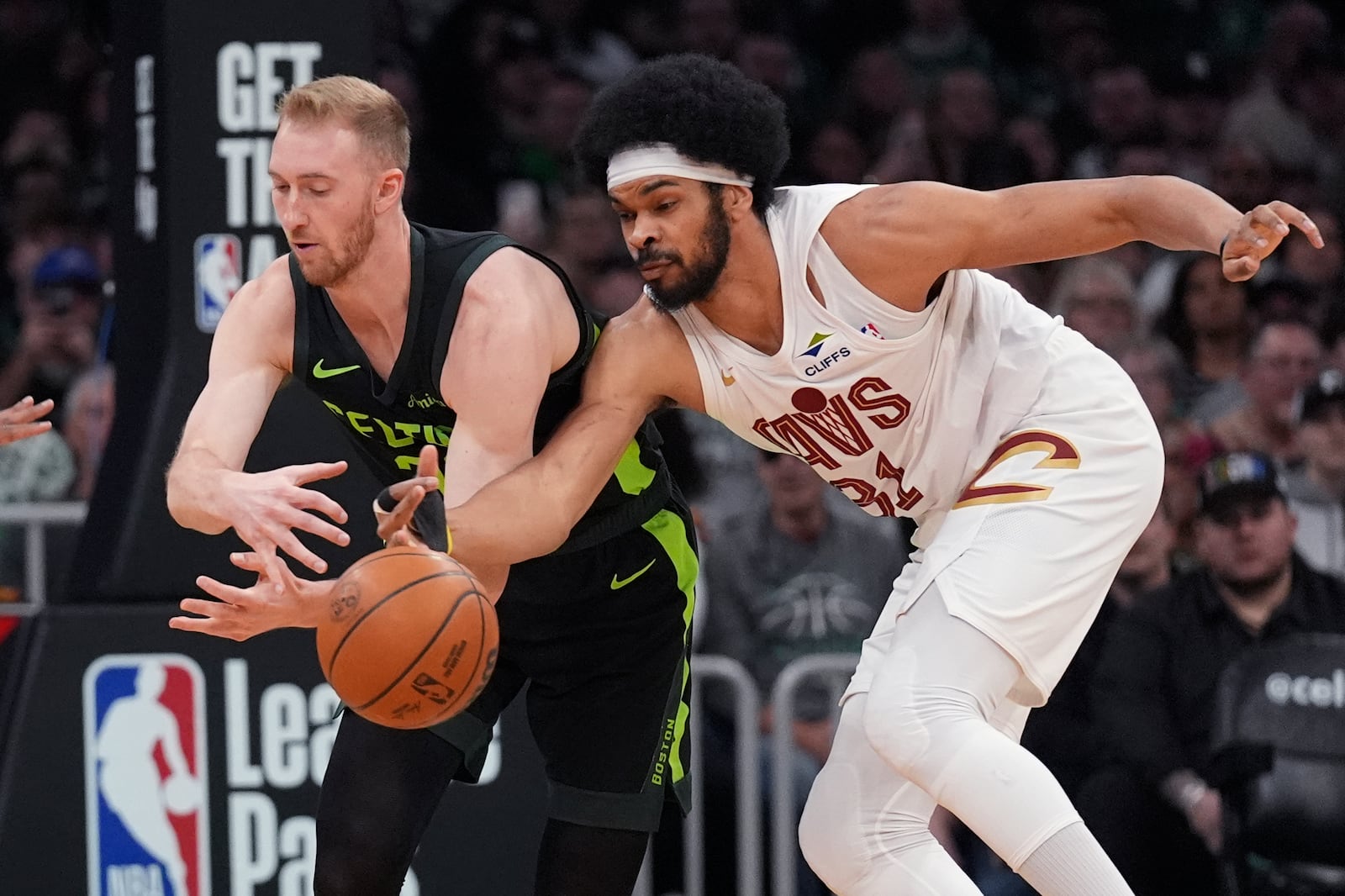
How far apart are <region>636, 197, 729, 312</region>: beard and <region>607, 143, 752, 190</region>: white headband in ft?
0.28

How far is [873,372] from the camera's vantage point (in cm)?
432

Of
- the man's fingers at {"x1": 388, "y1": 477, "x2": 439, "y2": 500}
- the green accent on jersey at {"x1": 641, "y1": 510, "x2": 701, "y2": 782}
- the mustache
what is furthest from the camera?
the green accent on jersey at {"x1": 641, "y1": 510, "x2": 701, "y2": 782}

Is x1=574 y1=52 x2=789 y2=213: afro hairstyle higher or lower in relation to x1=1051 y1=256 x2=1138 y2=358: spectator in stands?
higher

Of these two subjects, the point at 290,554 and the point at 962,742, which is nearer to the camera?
the point at 290,554

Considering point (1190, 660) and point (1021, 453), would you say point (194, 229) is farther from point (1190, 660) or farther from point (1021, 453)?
point (1190, 660)

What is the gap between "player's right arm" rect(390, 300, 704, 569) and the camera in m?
4.18

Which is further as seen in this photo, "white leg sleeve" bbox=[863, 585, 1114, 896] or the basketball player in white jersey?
the basketball player in white jersey

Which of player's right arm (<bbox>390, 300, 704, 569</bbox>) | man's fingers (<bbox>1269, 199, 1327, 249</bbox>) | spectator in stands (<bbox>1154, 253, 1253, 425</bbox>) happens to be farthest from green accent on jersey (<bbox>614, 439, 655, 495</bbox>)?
spectator in stands (<bbox>1154, 253, 1253, 425</bbox>)

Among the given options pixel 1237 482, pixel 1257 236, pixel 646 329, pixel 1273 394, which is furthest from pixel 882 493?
pixel 1273 394

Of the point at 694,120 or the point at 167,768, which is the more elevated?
the point at 694,120

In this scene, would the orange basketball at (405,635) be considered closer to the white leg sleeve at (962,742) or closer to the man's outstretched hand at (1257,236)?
the white leg sleeve at (962,742)

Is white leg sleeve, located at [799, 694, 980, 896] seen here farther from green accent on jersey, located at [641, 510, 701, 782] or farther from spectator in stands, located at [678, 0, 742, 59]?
spectator in stands, located at [678, 0, 742, 59]

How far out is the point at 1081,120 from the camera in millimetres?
10242

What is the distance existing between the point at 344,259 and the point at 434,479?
623 mm
